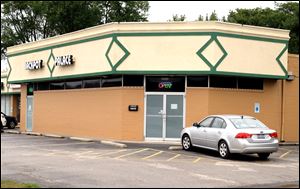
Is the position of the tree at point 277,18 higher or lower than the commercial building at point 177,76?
higher

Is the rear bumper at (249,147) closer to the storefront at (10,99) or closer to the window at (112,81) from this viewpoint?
the window at (112,81)

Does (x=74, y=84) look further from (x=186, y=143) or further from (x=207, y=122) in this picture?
(x=207, y=122)

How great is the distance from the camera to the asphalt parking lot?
434 inches

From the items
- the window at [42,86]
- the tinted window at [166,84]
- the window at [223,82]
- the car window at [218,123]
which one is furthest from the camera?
the window at [42,86]

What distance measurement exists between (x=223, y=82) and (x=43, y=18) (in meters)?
35.3

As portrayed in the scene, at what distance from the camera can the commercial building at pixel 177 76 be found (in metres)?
21.1

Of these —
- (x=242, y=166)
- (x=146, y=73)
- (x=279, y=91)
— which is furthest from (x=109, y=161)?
(x=279, y=91)

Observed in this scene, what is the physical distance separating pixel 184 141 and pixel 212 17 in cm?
3479

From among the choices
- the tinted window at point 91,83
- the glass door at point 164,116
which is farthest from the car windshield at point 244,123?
the tinted window at point 91,83

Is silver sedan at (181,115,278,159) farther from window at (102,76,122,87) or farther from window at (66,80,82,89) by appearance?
window at (66,80,82,89)

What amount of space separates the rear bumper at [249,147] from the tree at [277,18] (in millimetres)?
27978

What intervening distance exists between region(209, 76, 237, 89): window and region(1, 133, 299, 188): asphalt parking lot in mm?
3888

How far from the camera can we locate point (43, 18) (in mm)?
52906

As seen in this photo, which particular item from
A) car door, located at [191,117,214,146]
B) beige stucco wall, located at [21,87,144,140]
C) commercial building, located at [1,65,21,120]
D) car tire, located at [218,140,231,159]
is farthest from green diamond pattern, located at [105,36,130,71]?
commercial building, located at [1,65,21,120]
